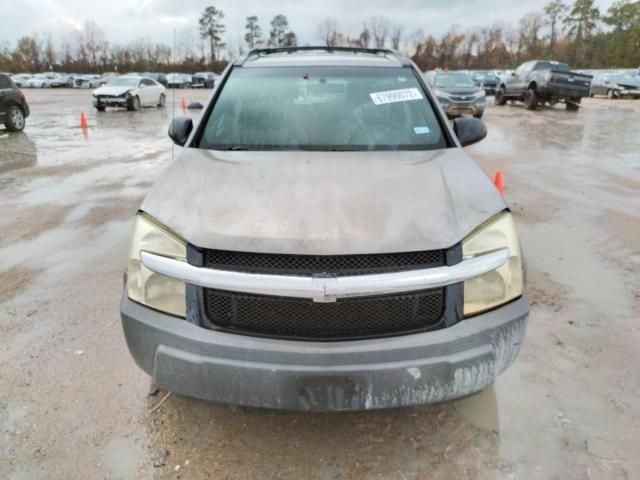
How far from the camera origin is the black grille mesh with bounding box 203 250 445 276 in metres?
1.96

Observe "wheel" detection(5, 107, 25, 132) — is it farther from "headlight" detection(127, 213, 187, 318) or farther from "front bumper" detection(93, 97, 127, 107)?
"headlight" detection(127, 213, 187, 318)

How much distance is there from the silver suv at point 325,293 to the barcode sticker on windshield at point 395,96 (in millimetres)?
1159

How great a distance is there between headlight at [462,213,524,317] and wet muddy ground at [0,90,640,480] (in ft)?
2.35

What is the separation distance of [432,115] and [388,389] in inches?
80.0

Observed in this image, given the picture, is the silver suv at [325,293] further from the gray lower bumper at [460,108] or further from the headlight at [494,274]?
the gray lower bumper at [460,108]

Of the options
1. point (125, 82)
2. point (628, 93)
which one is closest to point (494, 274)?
point (125, 82)

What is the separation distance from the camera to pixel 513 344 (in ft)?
6.89

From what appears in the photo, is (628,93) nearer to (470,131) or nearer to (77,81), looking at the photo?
(470,131)

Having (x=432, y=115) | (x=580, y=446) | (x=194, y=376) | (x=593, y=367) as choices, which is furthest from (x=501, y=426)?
(x=432, y=115)

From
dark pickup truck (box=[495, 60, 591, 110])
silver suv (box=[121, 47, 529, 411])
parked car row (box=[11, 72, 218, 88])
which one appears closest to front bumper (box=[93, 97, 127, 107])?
dark pickup truck (box=[495, 60, 591, 110])

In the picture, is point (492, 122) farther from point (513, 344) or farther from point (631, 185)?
point (513, 344)

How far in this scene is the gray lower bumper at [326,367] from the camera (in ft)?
6.27

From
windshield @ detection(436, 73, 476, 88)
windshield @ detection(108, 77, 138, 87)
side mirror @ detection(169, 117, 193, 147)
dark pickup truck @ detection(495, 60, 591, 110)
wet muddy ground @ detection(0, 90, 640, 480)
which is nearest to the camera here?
wet muddy ground @ detection(0, 90, 640, 480)

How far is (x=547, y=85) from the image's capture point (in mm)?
19625
